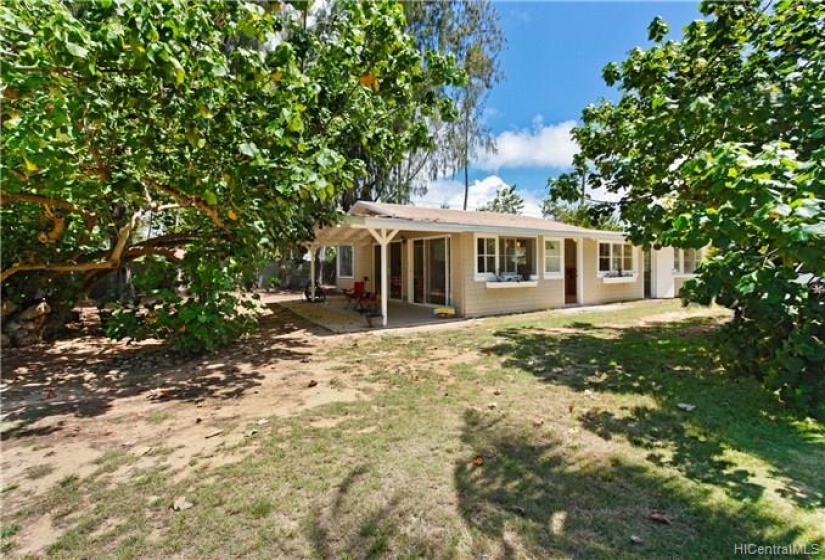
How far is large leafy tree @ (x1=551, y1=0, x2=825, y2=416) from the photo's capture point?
2.88 meters

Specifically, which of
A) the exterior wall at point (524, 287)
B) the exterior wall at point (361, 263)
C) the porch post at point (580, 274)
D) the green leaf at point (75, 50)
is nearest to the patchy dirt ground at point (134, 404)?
the green leaf at point (75, 50)

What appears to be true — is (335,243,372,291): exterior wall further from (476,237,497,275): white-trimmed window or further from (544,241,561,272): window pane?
(544,241,561,272): window pane

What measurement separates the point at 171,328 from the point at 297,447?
4.56 metres

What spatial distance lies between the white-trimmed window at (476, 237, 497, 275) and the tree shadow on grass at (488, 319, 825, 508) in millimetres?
4000

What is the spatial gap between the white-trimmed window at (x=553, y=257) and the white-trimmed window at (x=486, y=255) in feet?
6.75

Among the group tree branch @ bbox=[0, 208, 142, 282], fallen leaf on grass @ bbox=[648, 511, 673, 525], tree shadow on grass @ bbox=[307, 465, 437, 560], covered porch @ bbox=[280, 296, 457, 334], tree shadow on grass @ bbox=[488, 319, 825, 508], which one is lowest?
tree shadow on grass @ bbox=[307, 465, 437, 560]

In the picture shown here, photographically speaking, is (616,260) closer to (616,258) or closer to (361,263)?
(616,258)

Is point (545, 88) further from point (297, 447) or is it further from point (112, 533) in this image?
point (112, 533)

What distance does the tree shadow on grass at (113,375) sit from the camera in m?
4.62

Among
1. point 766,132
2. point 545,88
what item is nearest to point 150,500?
point 766,132

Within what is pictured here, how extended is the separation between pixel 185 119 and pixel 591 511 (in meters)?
5.06

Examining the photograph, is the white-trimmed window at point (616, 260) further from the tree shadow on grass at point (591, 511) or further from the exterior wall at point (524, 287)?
the tree shadow on grass at point (591, 511)

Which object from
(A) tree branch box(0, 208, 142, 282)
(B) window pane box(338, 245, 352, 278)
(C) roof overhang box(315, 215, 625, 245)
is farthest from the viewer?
(B) window pane box(338, 245, 352, 278)

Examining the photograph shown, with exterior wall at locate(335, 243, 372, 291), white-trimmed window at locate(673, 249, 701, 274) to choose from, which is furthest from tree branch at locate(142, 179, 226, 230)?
white-trimmed window at locate(673, 249, 701, 274)
